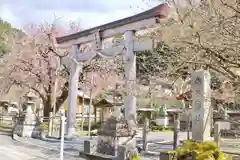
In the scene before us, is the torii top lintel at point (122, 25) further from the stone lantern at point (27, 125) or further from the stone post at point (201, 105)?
the stone post at point (201, 105)

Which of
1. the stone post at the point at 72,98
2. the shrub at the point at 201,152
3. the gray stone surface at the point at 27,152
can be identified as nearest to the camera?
the shrub at the point at 201,152

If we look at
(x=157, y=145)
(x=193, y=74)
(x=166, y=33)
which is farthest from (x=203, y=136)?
(x=157, y=145)

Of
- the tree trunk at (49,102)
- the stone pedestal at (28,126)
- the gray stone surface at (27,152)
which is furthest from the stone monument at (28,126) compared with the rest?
the tree trunk at (49,102)

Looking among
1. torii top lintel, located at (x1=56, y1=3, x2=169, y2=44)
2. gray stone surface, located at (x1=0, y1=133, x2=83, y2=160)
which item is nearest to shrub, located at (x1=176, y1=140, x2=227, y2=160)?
gray stone surface, located at (x1=0, y1=133, x2=83, y2=160)

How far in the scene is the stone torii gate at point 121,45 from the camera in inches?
471

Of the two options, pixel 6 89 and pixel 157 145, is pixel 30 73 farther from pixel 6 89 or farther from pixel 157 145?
pixel 157 145

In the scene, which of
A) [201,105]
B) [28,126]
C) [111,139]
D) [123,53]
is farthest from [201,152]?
[28,126]

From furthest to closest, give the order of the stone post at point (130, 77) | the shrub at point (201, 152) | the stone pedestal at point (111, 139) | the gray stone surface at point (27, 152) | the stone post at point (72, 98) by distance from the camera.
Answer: the stone post at point (72, 98), the stone post at point (130, 77), the gray stone surface at point (27, 152), the stone pedestal at point (111, 139), the shrub at point (201, 152)

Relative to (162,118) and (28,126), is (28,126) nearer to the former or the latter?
(28,126)

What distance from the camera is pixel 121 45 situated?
1361cm

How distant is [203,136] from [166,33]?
235cm

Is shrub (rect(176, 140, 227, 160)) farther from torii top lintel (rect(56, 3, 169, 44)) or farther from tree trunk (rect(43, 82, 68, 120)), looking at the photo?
tree trunk (rect(43, 82, 68, 120))

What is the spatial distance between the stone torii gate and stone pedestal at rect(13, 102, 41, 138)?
178 cm

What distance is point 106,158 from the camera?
8.79 meters
